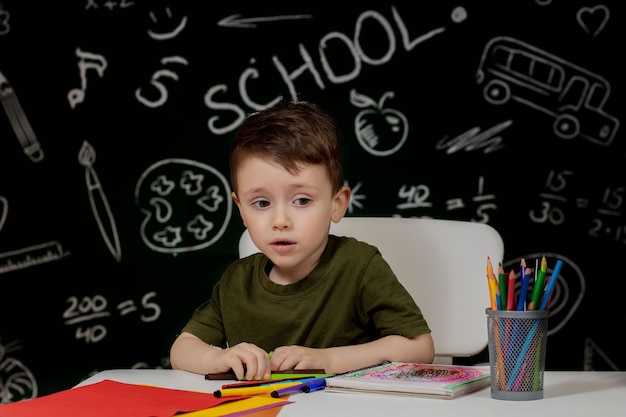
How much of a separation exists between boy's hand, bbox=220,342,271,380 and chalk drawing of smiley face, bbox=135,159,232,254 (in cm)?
161

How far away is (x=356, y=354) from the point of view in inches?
50.8

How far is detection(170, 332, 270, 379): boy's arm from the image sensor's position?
116 centimetres

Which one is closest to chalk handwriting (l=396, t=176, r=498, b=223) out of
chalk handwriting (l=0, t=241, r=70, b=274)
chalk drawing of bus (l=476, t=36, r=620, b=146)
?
chalk drawing of bus (l=476, t=36, r=620, b=146)

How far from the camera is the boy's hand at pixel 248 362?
3.79 feet

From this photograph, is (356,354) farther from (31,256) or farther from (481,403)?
(31,256)

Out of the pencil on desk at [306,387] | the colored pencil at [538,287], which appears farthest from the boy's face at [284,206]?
the colored pencil at [538,287]

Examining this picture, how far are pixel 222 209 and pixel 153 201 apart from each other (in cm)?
23

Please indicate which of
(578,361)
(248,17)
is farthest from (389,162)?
(578,361)

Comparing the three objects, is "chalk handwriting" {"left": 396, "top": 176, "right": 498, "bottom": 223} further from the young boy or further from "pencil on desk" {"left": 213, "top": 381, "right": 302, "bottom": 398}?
"pencil on desk" {"left": 213, "top": 381, "right": 302, "bottom": 398}

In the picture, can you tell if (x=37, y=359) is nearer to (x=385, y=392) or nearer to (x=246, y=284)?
(x=246, y=284)

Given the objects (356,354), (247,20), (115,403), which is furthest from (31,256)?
(115,403)

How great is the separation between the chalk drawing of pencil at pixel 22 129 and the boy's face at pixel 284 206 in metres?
1.64

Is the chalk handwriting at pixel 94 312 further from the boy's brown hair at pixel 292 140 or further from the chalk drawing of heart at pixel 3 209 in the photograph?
the boy's brown hair at pixel 292 140

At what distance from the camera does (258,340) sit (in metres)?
1.48
